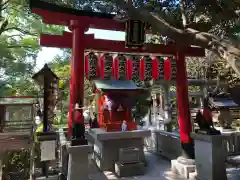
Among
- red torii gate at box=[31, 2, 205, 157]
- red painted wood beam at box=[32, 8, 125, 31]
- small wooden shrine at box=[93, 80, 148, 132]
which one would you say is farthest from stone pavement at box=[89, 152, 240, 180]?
red painted wood beam at box=[32, 8, 125, 31]

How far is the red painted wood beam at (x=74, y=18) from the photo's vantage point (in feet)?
20.4

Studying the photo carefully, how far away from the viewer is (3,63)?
18.2 m

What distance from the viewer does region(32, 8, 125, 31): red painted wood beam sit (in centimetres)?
623

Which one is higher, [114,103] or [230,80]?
[230,80]

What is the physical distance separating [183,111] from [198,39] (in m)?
3.75

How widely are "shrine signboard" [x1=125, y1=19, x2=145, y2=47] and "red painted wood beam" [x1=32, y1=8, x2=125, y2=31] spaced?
0.47 metres

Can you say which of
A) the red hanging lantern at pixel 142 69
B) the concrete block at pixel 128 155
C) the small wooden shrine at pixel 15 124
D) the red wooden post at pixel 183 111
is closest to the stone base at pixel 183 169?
the red wooden post at pixel 183 111

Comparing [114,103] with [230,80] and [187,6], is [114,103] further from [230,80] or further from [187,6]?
[230,80]

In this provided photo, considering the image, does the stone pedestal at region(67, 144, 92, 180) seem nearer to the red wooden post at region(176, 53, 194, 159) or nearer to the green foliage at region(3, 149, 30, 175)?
the green foliage at region(3, 149, 30, 175)

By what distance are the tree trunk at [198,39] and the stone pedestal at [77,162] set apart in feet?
11.5

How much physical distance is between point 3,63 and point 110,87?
13.8 metres

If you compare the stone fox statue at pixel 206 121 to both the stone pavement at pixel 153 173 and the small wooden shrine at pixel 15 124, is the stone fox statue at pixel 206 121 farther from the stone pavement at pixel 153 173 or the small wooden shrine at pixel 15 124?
the small wooden shrine at pixel 15 124

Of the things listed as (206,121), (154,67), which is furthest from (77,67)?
(206,121)

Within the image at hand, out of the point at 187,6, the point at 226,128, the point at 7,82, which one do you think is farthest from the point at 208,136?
the point at 7,82
